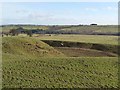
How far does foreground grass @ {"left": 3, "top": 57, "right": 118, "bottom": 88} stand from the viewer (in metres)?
22.4

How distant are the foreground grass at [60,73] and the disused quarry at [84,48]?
14.0m

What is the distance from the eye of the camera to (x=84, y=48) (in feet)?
158

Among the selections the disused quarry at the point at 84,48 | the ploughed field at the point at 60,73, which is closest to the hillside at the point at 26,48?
the disused quarry at the point at 84,48

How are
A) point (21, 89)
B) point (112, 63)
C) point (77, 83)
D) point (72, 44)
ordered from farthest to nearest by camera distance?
1. point (72, 44)
2. point (112, 63)
3. point (77, 83)
4. point (21, 89)

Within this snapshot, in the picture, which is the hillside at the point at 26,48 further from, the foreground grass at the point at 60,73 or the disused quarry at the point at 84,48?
the foreground grass at the point at 60,73

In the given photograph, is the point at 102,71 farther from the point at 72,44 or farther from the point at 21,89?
the point at 72,44

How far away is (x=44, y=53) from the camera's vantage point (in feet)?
124

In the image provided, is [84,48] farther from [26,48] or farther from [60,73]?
[60,73]

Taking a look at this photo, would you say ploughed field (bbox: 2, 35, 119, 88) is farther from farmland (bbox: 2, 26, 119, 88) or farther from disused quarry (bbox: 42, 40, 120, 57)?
disused quarry (bbox: 42, 40, 120, 57)

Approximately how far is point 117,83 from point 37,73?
697cm

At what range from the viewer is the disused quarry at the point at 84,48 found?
42.9 meters

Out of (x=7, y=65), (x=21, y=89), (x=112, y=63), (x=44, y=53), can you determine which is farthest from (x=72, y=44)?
(x=21, y=89)

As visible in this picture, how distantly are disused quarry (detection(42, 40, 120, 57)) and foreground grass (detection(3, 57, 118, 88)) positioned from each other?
13998 millimetres

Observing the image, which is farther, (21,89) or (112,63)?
(112,63)
